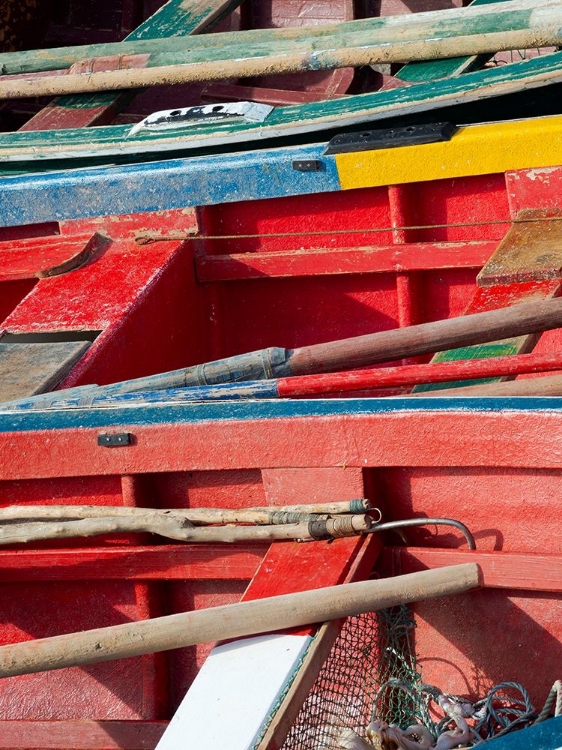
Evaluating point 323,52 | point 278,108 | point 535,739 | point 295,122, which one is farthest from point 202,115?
point 535,739

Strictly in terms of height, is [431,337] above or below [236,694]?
above

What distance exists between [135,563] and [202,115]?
2.05 meters

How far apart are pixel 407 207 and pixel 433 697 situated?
1.75m

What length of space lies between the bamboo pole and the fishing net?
2.43 meters

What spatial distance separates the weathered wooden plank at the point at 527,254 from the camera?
3324 mm

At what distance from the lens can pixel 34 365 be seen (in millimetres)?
3385

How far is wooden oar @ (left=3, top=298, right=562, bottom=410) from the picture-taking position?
290 centimetres

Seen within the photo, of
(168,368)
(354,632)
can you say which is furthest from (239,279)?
(354,632)

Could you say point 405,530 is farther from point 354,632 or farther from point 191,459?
point 191,459

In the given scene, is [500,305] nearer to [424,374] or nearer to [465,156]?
[424,374]

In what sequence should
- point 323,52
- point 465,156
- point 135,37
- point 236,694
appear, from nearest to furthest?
point 236,694 < point 465,156 < point 323,52 < point 135,37

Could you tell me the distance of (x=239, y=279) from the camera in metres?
4.21

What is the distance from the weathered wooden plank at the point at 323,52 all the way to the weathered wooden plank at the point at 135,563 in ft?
7.54

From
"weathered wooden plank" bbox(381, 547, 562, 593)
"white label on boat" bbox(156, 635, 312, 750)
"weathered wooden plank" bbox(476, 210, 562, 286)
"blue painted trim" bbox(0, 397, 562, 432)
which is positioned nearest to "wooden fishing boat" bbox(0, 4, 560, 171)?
"weathered wooden plank" bbox(476, 210, 562, 286)
